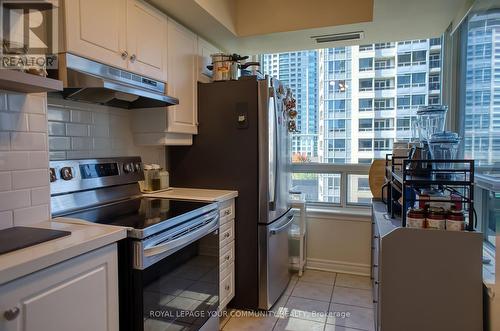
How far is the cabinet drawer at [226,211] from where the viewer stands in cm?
212

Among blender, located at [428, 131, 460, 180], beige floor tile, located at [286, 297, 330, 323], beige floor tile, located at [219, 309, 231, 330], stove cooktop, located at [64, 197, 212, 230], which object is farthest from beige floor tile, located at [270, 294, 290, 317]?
blender, located at [428, 131, 460, 180]

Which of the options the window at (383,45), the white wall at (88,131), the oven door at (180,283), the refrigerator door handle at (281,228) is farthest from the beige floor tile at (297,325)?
the window at (383,45)

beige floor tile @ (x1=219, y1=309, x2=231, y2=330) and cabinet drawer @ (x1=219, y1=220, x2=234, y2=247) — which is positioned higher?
cabinet drawer @ (x1=219, y1=220, x2=234, y2=247)

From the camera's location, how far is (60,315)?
101 centimetres

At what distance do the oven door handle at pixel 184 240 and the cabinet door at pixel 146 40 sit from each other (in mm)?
985

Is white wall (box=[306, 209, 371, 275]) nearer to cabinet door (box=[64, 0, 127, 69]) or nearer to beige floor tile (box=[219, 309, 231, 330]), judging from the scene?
beige floor tile (box=[219, 309, 231, 330])

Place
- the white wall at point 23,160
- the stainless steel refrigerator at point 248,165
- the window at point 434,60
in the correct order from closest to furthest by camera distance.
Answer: the white wall at point 23,160 → the stainless steel refrigerator at point 248,165 → the window at point 434,60

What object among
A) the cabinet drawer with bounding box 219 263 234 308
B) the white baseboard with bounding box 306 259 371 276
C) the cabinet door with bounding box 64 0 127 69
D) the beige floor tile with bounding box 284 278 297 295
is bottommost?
the beige floor tile with bounding box 284 278 297 295

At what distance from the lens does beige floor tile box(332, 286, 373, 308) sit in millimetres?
2441

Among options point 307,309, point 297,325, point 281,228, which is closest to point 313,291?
point 307,309

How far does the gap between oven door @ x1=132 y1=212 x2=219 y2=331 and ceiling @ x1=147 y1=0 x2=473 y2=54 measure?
143 centimetres

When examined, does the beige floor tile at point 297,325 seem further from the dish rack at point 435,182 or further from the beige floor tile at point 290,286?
the dish rack at point 435,182

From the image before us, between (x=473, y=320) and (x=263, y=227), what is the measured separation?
129 cm

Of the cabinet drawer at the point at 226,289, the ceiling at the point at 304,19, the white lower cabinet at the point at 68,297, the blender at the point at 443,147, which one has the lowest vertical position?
the cabinet drawer at the point at 226,289
